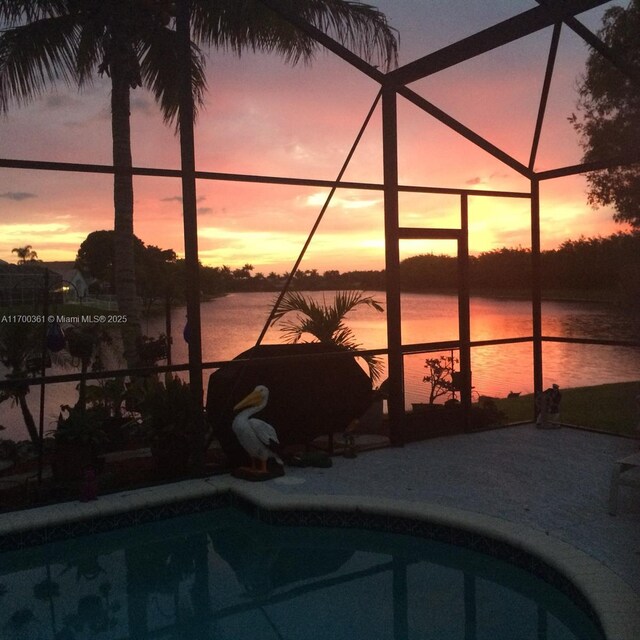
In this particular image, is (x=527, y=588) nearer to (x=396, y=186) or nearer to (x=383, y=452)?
(x=383, y=452)

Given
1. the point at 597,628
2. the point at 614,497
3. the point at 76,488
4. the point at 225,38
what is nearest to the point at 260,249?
the point at 225,38

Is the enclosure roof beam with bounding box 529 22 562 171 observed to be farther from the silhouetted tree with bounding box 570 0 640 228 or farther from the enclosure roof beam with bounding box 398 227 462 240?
the silhouetted tree with bounding box 570 0 640 228

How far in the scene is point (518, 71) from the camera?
820cm

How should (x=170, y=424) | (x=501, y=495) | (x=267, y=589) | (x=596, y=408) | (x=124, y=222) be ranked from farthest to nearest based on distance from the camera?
(x=596, y=408)
(x=124, y=222)
(x=170, y=424)
(x=501, y=495)
(x=267, y=589)

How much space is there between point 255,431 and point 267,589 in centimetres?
167

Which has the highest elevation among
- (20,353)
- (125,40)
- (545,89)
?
(125,40)

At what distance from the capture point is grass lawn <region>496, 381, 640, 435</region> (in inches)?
392

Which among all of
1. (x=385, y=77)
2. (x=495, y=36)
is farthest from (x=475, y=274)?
(x=495, y=36)

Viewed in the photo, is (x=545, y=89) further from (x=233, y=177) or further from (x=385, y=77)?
(x=233, y=177)

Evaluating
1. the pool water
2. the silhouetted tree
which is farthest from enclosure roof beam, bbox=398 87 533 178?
Answer: the silhouetted tree

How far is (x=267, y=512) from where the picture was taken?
5.43m

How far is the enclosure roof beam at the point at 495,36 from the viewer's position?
5504 mm

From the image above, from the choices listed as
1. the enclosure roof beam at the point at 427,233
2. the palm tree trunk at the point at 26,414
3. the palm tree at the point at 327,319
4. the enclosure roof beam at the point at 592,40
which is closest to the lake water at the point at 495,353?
the palm tree at the point at 327,319

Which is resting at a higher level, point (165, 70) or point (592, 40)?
point (165, 70)
